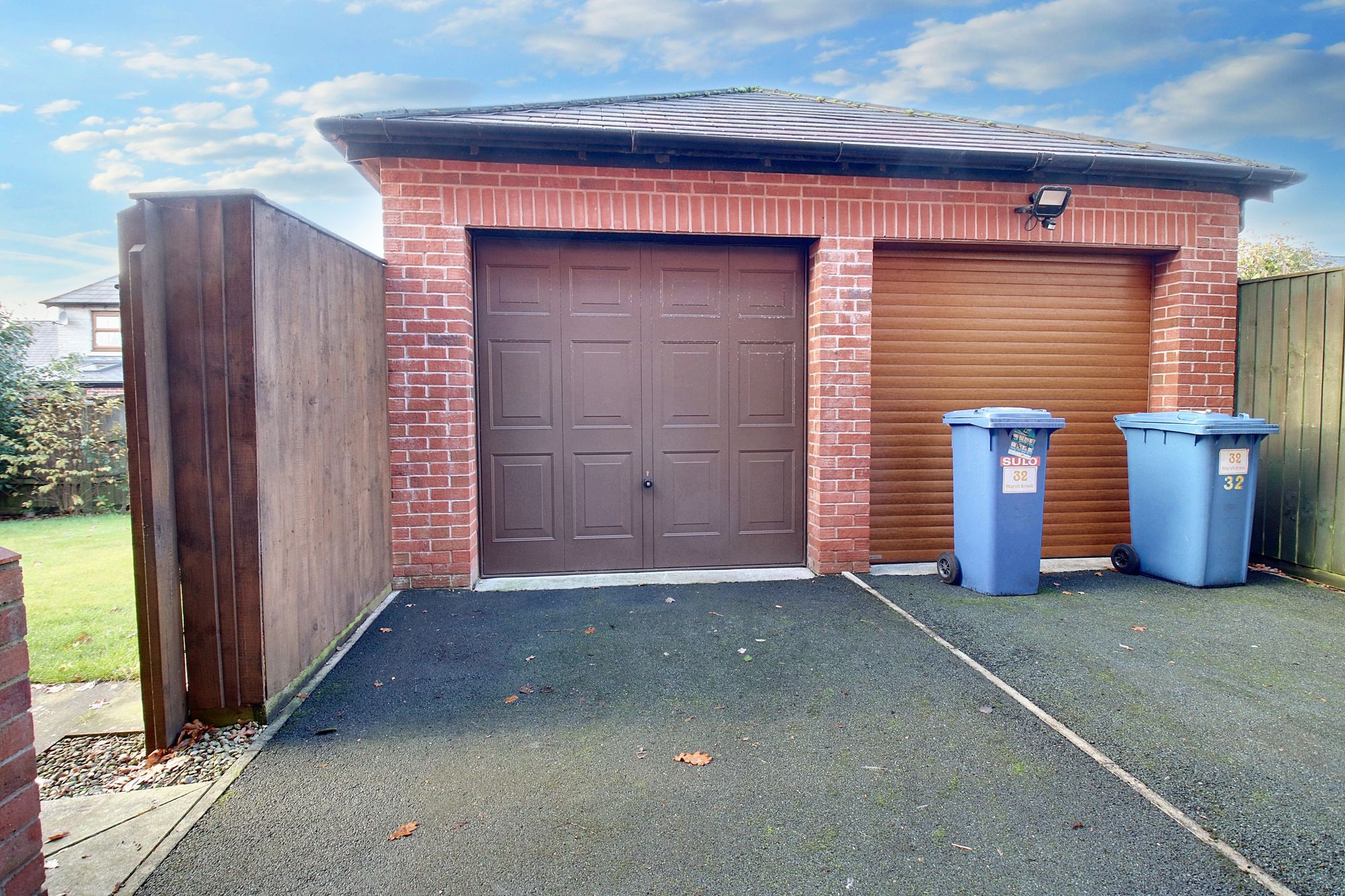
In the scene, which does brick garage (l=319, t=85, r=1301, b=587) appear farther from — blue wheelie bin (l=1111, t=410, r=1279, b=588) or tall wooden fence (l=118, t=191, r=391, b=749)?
tall wooden fence (l=118, t=191, r=391, b=749)

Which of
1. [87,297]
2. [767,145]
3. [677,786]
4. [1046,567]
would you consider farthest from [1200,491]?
[87,297]

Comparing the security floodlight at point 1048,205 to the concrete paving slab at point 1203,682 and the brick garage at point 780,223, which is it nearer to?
the brick garage at point 780,223

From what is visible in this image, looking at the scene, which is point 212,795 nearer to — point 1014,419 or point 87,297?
point 1014,419

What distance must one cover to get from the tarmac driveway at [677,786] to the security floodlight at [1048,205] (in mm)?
3391

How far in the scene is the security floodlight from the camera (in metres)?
4.96

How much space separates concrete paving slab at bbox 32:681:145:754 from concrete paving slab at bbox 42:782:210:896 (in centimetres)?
51

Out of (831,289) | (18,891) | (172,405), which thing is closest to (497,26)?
(831,289)

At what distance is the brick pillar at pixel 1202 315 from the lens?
17.8ft

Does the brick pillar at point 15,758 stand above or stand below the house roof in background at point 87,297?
below

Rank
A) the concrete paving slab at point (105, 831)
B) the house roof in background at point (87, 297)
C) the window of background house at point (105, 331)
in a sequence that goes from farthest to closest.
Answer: the house roof in background at point (87, 297), the window of background house at point (105, 331), the concrete paving slab at point (105, 831)

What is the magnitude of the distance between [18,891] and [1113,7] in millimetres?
11750

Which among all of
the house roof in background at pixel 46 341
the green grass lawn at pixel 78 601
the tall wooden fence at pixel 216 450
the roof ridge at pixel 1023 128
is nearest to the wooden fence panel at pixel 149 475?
the tall wooden fence at pixel 216 450

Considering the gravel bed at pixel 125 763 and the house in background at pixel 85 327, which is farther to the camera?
the house in background at pixel 85 327

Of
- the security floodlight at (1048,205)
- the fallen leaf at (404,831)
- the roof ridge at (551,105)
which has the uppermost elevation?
the roof ridge at (551,105)
